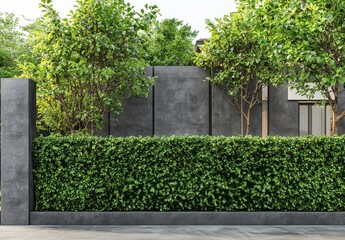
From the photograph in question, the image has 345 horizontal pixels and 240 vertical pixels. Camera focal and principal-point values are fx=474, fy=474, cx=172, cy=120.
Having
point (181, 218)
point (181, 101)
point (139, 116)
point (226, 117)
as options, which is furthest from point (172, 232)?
point (226, 117)

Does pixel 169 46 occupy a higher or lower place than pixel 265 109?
higher

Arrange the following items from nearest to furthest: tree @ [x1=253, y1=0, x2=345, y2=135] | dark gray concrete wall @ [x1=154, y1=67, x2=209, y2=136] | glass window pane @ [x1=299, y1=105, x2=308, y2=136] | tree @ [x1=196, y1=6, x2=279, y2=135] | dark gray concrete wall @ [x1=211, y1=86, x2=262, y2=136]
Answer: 1. tree @ [x1=253, y1=0, x2=345, y2=135]
2. tree @ [x1=196, y1=6, x2=279, y2=135]
3. dark gray concrete wall @ [x1=154, y1=67, x2=209, y2=136]
4. dark gray concrete wall @ [x1=211, y1=86, x2=262, y2=136]
5. glass window pane @ [x1=299, y1=105, x2=308, y2=136]

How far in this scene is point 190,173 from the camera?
11.2 metres

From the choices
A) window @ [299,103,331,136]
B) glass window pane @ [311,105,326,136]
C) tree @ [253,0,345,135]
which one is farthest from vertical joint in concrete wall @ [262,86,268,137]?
tree @ [253,0,345,135]

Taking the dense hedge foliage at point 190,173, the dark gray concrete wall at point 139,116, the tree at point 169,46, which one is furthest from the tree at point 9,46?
the dense hedge foliage at point 190,173

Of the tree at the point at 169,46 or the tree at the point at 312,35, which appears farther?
the tree at the point at 169,46

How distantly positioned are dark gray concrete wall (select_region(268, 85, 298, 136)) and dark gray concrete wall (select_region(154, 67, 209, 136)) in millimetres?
2328

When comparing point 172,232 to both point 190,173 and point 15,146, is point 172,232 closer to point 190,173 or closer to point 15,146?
point 190,173

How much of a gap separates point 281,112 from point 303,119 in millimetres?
1941

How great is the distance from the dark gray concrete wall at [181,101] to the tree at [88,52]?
2.62 m

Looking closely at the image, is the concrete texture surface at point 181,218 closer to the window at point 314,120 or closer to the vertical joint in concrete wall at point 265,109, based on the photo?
the vertical joint in concrete wall at point 265,109

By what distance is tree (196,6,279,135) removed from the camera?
15836 millimetres

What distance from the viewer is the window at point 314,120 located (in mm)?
18484

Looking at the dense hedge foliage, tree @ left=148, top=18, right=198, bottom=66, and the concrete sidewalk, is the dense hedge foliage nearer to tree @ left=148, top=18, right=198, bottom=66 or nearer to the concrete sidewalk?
the concrete sidewalk
